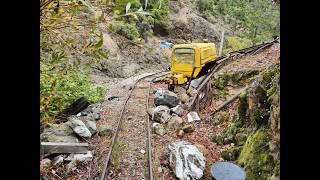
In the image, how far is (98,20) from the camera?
188cm

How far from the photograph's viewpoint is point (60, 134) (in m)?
5.71

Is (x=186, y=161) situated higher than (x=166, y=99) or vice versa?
(x=166, y=99)

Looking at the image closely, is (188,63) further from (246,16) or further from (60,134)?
(246,16)

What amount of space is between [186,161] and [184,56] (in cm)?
589

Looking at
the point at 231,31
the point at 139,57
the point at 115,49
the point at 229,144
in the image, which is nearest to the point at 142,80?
the point at 115,49

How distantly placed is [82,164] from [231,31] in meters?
24.1

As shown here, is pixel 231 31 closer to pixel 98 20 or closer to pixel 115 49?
pixel 115 49

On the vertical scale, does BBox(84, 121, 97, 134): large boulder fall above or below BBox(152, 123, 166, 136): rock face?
above

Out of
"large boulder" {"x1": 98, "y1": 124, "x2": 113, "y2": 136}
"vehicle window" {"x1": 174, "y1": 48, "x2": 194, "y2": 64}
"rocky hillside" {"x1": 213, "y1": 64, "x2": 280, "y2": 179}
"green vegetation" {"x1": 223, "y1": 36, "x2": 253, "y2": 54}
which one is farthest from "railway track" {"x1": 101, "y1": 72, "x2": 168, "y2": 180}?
"green vegetation" {"x1": 223, "y1": 36, "x2": 253, "y2": 54}

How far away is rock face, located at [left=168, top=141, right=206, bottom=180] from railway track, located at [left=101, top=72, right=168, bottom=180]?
43 cm

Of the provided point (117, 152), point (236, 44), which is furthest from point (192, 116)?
point (236, 44)

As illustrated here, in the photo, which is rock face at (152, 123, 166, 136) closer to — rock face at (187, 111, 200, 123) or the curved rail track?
the curved rail track

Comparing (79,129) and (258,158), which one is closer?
(258,158)

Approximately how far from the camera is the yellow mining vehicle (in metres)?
10.1
